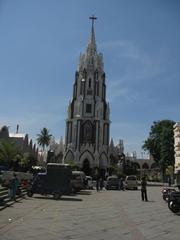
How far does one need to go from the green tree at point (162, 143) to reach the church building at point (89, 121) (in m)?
21.1

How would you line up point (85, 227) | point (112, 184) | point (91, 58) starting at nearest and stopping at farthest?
point (85, 227) < point (112, 184) < point (91, 58)

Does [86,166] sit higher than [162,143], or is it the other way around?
[162,143]

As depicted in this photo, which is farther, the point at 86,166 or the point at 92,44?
the point at 92,44

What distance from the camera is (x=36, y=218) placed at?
14289 mm

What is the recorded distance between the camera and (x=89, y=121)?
10156cm

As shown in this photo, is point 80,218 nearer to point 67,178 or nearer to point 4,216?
point 4,216

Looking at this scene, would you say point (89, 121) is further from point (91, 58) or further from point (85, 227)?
point (85, 227)

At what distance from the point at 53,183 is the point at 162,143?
5026 cm

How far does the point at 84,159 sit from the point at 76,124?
926cm

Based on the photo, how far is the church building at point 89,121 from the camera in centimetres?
9838

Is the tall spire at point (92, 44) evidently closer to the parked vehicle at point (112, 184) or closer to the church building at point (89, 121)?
the church building at point (89, 121)

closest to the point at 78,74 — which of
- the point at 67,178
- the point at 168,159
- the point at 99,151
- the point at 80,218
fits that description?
the point at 99,151

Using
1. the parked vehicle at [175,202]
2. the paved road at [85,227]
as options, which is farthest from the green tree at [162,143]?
the paved road at [85,227]

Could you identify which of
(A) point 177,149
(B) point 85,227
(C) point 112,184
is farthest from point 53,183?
(A) point 177,149
